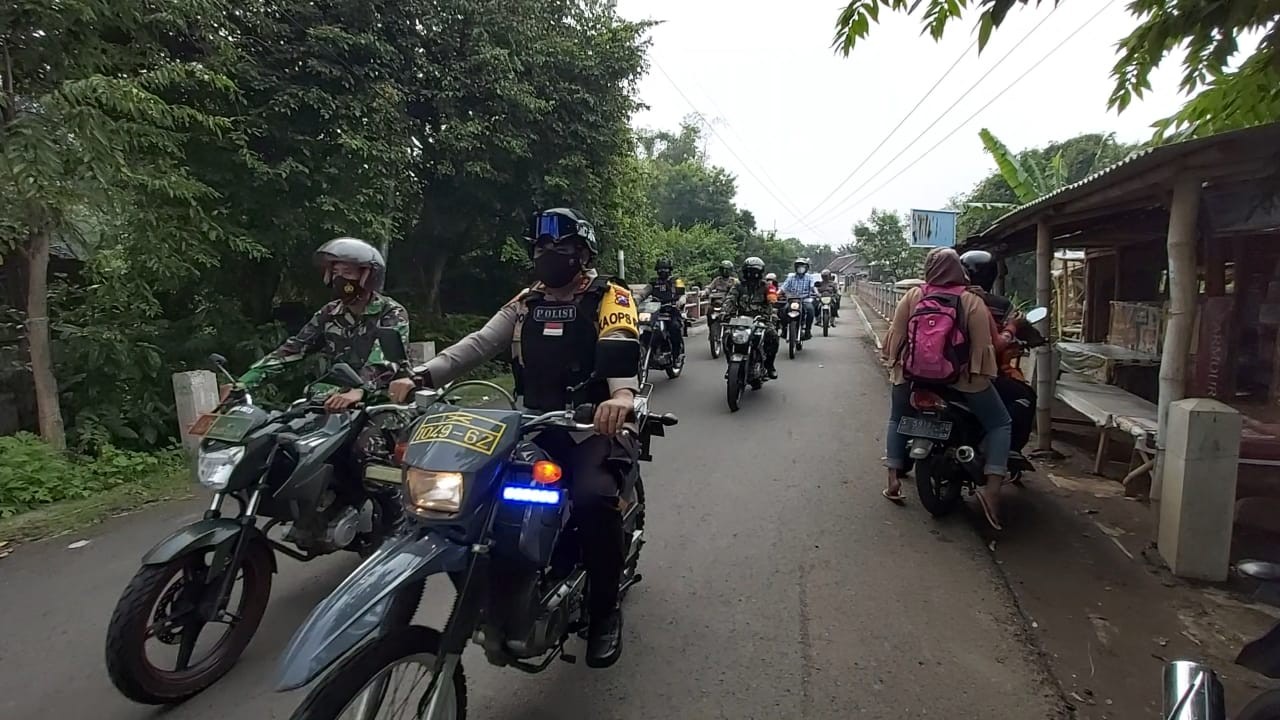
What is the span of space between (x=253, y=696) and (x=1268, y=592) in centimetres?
350

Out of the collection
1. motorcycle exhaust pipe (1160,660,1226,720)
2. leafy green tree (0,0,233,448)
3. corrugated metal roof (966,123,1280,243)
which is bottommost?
motorcycle exhaust pipe (1160,660,1226,720)

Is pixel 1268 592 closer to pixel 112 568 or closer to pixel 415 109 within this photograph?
pixel 112 568

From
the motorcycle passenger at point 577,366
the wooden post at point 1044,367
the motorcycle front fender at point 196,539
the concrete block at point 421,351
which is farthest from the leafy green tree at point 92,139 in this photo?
the wooden post at point 1044,367

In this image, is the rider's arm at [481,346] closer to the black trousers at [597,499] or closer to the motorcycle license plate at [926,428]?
the black trousers at [597,499]

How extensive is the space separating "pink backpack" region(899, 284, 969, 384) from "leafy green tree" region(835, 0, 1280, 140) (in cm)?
140

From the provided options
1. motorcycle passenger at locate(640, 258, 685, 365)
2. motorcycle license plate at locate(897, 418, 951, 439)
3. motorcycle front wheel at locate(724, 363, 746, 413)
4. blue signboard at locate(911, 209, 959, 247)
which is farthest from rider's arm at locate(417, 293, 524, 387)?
blue signboard at locate(911, 209, 959, 247)

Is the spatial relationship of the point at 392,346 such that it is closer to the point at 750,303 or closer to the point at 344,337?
the point at 344,337

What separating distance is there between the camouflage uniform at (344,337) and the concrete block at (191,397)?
2.88 m

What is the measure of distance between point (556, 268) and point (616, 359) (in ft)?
2.17

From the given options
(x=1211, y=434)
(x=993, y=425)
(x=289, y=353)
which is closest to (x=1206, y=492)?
(x=1211, y=434)

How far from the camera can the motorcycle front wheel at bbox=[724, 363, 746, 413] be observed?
25.9 feet

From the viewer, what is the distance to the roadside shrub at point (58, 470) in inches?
197

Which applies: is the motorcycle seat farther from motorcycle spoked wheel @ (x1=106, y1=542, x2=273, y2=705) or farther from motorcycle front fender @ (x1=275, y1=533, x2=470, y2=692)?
motorcycle spoked wheel @ (x1=106, y1=542, x2=273, y2=705)

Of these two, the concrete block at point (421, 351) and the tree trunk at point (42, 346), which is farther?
the concrete block at point (421, 351)
